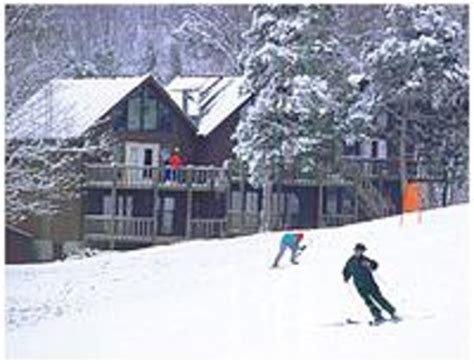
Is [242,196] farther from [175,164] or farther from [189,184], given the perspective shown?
[175,164]

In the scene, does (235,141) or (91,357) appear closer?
(91,357)

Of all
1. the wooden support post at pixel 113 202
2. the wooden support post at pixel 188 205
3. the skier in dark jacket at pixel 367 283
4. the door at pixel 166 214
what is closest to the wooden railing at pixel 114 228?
the wooden support post at pixel 113 202

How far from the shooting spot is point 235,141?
2717 centimetres

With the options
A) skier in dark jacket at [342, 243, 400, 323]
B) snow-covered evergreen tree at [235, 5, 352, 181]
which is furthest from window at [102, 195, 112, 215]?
skier in dark jacket at [342, 243, 400, 323]

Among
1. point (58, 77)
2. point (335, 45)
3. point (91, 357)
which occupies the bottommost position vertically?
point (91, 357)

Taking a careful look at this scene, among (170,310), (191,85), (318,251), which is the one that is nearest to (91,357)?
(170,310)

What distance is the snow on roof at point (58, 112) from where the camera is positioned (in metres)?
15.7

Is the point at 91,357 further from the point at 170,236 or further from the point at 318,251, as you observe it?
the point at 170,236

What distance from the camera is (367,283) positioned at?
1330cm

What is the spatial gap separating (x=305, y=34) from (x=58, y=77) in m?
9.10

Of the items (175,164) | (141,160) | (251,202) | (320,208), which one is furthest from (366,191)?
(141,160)

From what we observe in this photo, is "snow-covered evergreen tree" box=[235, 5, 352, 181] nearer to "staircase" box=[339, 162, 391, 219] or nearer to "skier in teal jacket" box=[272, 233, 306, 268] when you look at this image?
"staircase" box=[339, 162, 391, 219]

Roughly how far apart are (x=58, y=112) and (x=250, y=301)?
14.7ft

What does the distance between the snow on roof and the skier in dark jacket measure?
5242mm
